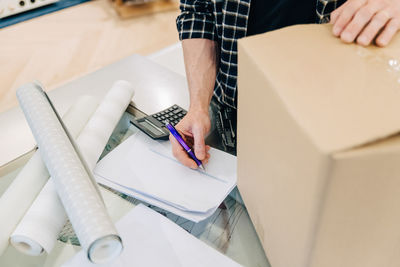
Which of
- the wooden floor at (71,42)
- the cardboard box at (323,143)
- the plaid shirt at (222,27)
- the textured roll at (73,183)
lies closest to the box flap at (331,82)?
the cardboard box at (323,143)

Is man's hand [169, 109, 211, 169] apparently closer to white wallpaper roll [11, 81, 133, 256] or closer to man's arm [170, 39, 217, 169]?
man's arm [170, 39, 217, 169]

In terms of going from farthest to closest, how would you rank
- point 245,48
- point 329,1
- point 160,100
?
point 160,100 < point 329,1 < point 245,48

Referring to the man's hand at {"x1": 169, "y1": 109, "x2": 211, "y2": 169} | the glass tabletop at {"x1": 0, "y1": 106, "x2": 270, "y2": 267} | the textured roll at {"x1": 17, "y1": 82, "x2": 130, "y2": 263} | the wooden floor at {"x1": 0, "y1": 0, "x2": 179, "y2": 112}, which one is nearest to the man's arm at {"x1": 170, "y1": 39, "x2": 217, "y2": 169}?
the man's hand at {"x1": 169, "y1": 109, "x2": 211, "y2": 169}

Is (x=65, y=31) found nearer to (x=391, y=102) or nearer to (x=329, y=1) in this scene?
(x=329, y=1)

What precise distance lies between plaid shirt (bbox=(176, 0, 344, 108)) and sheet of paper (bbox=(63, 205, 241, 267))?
0.44 metres

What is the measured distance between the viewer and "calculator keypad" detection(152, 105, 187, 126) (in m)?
0.78

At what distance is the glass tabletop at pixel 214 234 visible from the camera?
54cm

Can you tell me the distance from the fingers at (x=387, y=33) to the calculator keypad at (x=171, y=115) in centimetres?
45

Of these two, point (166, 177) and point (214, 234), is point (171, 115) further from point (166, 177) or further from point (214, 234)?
point (214, 234)

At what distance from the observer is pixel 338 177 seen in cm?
29

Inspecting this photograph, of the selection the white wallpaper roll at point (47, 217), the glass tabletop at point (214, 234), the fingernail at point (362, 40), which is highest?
the fingernail at point (362, 40)

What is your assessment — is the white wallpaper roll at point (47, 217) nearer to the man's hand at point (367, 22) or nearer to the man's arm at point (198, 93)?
the man's arm at point (198, 93)

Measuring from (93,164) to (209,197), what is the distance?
0.74 ft

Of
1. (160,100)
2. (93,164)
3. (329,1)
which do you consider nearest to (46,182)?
(93,164)
